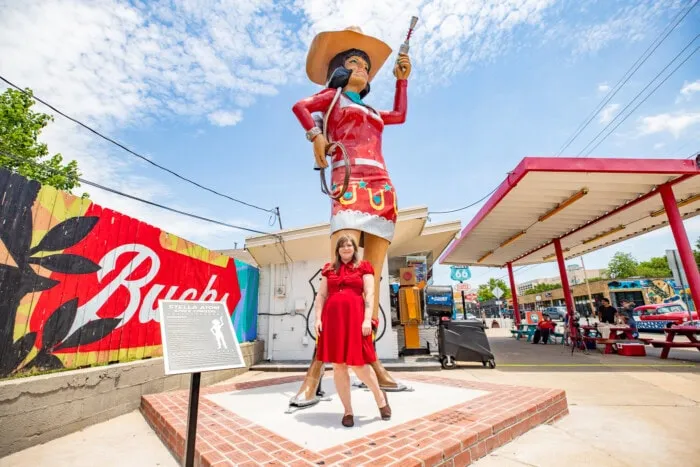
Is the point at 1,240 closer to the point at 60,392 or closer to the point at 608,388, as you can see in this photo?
the point at 60,392

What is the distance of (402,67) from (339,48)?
30.7 inches

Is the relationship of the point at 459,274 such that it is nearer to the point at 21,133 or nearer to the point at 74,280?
the point at 74,280

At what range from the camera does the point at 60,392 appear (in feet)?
9.56

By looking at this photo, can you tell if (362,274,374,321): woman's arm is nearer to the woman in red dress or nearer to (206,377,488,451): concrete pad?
the woman in red dress

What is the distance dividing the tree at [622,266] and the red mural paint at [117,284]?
5626 centimetres

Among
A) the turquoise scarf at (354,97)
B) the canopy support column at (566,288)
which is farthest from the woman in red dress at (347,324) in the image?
the canopy support column at (566,288)

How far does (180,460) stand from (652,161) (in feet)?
28.7

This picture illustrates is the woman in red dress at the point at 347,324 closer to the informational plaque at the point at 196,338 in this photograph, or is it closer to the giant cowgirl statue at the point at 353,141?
the giant cowgirl statue at the point at 353,141

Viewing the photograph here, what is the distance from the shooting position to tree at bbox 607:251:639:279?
45.9 metres

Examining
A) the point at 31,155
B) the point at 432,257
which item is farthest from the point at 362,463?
the point at 31,155

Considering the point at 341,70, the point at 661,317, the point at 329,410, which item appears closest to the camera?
the point at 329,410

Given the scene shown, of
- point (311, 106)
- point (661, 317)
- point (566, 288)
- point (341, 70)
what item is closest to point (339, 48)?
point (341, 70)

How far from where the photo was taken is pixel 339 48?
12.8 feet

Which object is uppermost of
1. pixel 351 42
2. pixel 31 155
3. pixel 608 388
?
pixel 31 155
